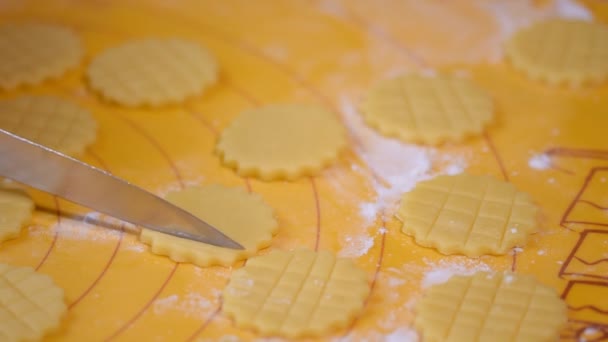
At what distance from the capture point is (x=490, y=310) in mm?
1196

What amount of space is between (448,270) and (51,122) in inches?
35.5

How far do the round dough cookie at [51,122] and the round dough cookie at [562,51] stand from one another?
1062 millimetres

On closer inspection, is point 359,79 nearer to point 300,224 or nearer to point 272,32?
point 272,32

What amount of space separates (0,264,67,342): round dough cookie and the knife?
0.16 m

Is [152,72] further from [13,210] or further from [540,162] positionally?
[540,162]

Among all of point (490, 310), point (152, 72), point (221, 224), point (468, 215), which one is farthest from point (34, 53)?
point (490, 310)

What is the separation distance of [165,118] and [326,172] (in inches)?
16.3

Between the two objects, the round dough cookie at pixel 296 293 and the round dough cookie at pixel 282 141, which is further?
the round dough cookie at pixel 282 141

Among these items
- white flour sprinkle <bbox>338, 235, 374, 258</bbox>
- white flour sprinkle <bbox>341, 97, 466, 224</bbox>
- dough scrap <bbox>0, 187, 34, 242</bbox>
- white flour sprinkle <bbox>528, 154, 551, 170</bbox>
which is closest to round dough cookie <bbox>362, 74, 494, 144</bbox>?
white flour sprinkle <bbox>341, 97, 466, 224</bbox>

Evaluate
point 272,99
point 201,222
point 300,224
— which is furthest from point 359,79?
point 201,222

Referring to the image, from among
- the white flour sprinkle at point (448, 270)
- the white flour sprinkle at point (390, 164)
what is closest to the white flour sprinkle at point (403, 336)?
the white flour sprinkle at point (448, 270)

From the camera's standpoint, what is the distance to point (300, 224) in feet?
4.68

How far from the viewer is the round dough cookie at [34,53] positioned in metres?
1.79

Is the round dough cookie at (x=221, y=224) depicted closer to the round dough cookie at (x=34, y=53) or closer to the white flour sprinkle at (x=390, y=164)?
the white flour sprinkle at (x=390, y=164)
